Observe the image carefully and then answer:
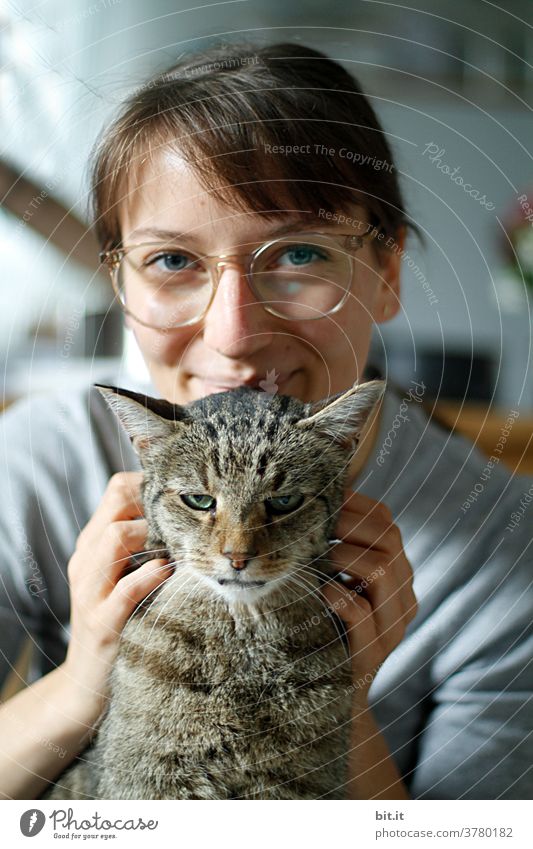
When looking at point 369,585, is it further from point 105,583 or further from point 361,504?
point 105,583

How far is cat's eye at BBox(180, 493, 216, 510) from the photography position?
1.63 ft

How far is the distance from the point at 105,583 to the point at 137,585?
3cm

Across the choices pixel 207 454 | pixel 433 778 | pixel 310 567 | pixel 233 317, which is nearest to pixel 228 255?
pixel 233 317

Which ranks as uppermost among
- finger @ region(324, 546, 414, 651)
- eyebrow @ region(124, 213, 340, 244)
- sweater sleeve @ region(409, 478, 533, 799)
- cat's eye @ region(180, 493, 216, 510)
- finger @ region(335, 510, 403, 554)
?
eyebrow @ region(124, 213, 340, 244)

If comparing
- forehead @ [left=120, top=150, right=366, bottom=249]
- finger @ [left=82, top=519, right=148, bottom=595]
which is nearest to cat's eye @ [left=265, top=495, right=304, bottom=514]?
finger @ [left=82, top=519, right=148, bottom=595]

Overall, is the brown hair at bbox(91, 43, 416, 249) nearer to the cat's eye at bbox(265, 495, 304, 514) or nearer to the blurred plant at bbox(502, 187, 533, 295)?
the blurred plant at bbox(502, 187, 533, 295)

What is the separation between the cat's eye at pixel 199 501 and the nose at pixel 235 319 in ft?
0.40

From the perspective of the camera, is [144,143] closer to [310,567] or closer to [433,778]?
[310,567]

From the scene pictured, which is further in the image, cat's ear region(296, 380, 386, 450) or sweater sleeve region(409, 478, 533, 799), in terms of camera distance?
sweater sleeve region(409, 478, 533, 799)

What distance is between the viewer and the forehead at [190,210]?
1.63 feet

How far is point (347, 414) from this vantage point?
0.48 m

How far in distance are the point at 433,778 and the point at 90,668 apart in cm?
33
